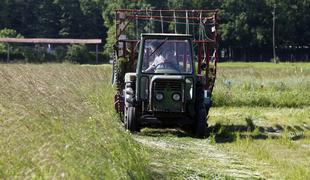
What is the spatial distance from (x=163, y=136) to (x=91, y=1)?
288 ft

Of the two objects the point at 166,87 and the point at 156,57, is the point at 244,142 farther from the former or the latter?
the point at 156,57

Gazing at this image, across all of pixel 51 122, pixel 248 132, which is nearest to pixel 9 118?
pixel 51 122

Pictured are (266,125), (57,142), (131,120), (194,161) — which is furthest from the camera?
(266,125)

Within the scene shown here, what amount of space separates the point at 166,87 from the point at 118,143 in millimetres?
5340

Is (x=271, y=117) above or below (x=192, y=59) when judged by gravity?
below

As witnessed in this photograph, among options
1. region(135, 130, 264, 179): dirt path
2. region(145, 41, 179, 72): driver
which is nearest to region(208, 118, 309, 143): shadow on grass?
region(135, 130, 264, 179): dirt path

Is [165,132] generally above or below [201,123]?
below

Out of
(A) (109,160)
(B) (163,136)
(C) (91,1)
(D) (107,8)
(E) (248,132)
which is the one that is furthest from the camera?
(C) (91,1)

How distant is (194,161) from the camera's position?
28.3 ft

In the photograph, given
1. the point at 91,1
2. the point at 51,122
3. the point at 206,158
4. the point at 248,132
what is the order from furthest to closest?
the point at 91,1
the point at 248,132
the point at 206,158
the point at 51,122

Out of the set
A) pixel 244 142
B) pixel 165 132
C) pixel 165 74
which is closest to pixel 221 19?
pixel 165 132

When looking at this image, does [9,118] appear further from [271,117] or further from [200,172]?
[271,117]

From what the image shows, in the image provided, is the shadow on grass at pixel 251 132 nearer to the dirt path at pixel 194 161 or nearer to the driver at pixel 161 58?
the dirt path at pixel 194 161

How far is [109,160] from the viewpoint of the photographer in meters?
5.39
